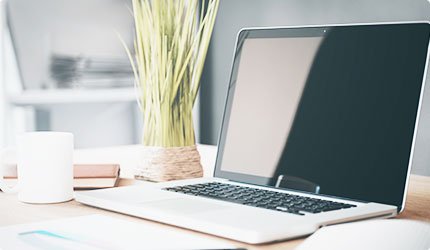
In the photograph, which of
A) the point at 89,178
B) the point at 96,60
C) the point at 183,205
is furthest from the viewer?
the point at 96,60

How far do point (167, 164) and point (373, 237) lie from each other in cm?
59

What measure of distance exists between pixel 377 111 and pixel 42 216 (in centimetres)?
50

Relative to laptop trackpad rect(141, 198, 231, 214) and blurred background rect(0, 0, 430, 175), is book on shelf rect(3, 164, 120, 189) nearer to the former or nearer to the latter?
laptop trackpad rect(141, 198, 231, 214)

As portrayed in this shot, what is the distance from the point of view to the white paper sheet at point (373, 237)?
2.08 feet

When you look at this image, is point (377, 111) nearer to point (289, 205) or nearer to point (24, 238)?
point (289, 205)

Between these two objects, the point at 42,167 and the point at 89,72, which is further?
the point at 89,72

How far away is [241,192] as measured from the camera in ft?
3.19

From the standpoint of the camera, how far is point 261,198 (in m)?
0.91

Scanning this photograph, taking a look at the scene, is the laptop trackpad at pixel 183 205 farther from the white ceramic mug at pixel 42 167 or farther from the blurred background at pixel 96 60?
the blurred background at pixel 96 60

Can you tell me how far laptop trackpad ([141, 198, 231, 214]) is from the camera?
32.8 inches

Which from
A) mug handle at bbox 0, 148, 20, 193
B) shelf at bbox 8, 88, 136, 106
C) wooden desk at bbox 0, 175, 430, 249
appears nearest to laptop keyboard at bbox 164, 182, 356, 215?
wooden desk at bbox 0, 175, 430, 249

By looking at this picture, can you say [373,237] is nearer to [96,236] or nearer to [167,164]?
[96,236]

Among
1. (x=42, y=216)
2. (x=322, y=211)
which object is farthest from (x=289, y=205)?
(x=42, y=216)

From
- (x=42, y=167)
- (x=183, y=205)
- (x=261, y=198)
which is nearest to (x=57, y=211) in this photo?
(x=42, y=167)
